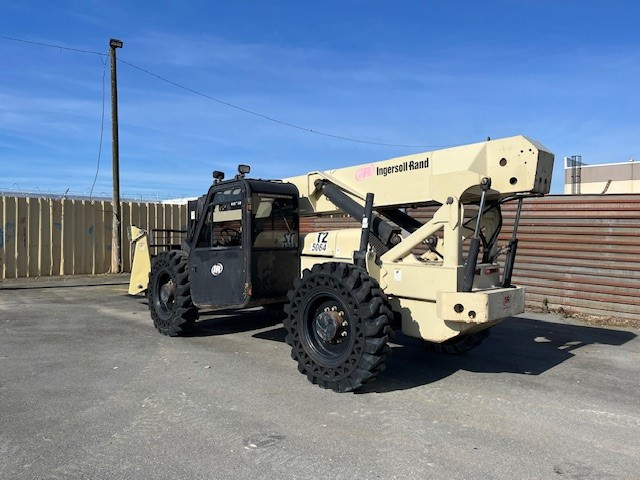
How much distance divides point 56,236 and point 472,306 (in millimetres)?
15118

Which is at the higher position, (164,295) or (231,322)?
(164,295)

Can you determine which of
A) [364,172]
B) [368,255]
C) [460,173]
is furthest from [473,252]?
[364,172]

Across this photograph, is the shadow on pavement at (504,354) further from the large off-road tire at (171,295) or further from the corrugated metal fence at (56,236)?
the corrugated metal fence at (56,236)

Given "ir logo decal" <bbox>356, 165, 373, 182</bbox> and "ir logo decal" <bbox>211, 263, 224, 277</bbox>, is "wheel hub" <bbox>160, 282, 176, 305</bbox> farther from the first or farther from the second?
"ir logo decal" <bbox>356, 165, 373, 182</bbox>

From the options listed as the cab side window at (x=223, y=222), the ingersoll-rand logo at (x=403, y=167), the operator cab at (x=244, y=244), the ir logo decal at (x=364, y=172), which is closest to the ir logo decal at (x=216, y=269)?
the operator cab at (x=244, y=244)

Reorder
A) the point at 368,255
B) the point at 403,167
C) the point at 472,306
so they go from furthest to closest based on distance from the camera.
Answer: the point at 403,167 < the point at 368,255 < the point at 472,306

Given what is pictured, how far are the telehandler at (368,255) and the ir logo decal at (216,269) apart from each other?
0.01m

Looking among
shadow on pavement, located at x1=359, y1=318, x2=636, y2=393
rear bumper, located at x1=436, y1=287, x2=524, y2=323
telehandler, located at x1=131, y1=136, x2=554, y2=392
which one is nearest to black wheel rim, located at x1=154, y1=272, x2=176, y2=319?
Result: telehandler, located at x1=131, y1=136, x2=554, y2=392

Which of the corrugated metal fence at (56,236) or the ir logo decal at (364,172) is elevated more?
the ir logo decal at (364,172)

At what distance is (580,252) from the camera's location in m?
10.6

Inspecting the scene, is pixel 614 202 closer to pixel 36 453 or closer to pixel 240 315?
pixel 240 315

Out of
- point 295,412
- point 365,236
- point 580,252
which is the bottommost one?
point 295,412

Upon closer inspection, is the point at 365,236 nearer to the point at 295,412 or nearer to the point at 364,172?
the point at 364,172

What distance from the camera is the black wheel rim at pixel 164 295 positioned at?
8.30 metres
